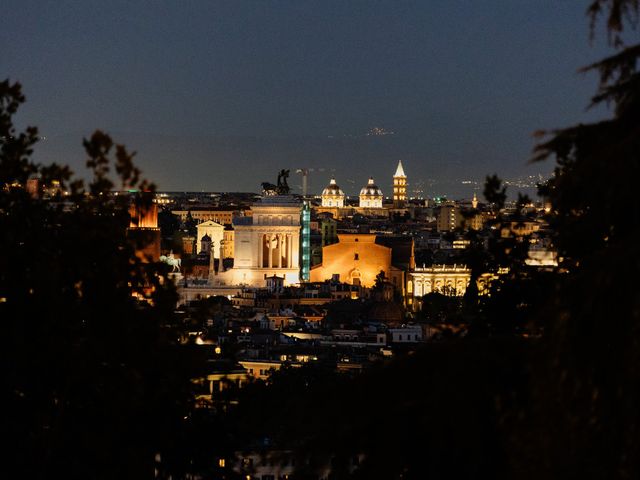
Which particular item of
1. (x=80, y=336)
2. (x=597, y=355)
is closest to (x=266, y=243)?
(x=80, y=336)

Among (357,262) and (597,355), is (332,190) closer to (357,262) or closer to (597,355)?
(357,262)

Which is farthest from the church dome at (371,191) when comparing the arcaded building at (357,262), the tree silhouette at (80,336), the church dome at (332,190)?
the tree silhouette at (80,336)

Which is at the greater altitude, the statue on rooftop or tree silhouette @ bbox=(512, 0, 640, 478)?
the statue on rooftop

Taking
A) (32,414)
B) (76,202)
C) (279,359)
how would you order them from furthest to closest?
(279,359)
(76,202)
(32,414)

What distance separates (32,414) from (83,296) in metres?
1.13

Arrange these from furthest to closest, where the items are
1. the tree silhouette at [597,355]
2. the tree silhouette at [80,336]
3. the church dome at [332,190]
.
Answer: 1. the church dome at [332,190]
2. the tree silhouette at [80,336]
3. the tree silhouette at [597,355]

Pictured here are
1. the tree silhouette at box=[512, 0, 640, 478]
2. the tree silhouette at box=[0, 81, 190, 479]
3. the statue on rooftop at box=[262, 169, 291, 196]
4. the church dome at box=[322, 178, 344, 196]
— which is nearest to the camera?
the tree silhouette at box=[512, 0, 640, 478]

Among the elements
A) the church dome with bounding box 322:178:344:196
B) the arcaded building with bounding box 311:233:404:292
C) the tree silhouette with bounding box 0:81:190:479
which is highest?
the church dome with bounding box 322:178:344:196

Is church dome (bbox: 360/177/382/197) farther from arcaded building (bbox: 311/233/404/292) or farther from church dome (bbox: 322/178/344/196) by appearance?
arcaded building (bbox: 311/233/404/292)

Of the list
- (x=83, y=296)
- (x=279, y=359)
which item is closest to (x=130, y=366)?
(x=83, y=296)

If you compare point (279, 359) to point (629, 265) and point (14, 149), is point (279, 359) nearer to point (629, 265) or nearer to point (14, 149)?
point (14, 149)

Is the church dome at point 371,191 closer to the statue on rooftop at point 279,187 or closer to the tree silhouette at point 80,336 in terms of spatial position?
the statue on rooftop at point 279,187

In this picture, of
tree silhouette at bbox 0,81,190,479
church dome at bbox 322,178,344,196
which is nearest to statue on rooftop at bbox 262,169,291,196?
tree silhouette at bbox 0,81,190,479

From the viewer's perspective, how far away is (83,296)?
432 inches
